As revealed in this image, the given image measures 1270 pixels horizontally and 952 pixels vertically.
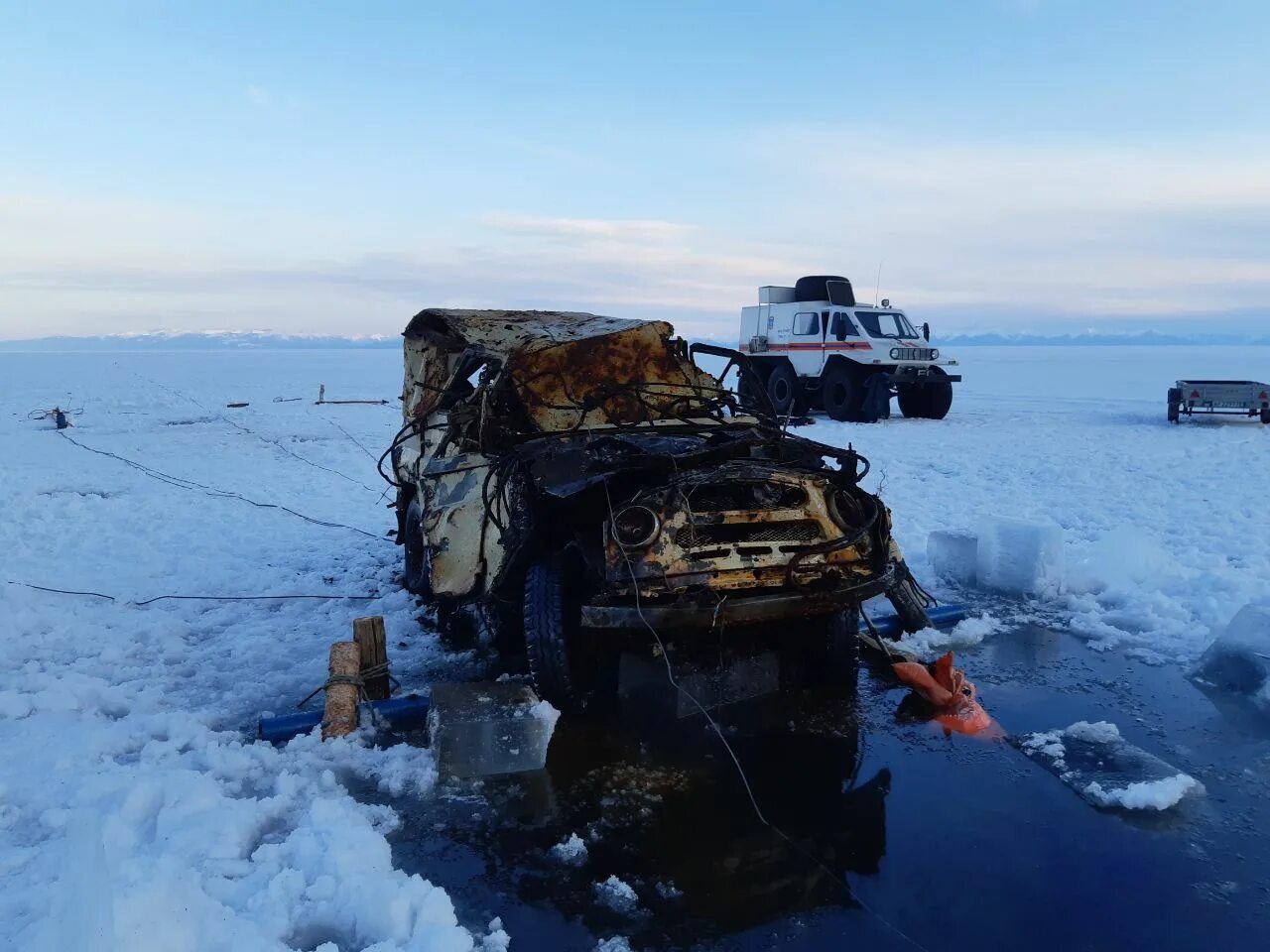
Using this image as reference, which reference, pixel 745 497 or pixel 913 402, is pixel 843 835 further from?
pixel 913 402

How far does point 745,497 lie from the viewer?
14.1ft

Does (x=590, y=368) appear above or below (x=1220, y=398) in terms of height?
above

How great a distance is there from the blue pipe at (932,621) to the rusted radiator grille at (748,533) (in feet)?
5.61

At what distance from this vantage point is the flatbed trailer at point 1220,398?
653 inches

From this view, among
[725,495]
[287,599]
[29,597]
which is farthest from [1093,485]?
[29,597]

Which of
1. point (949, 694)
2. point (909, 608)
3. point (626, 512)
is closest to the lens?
point (626, 512)

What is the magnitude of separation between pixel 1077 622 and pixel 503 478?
396 cm

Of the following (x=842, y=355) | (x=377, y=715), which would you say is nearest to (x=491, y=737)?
(x=377, y=715)

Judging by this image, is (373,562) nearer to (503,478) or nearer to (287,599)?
(287,599)

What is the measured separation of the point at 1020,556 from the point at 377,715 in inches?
189

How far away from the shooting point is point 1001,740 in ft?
14.1

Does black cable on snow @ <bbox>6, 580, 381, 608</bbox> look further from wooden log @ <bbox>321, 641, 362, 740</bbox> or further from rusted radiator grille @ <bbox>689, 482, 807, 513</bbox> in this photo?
rusted radiator grille @ <bbox>689, 482, 807, 513</bbox>

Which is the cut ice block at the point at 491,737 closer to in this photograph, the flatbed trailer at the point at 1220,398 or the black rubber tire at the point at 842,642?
the black rubber tire at the point at 842,642

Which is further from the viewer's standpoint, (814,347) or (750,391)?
(814,347)
